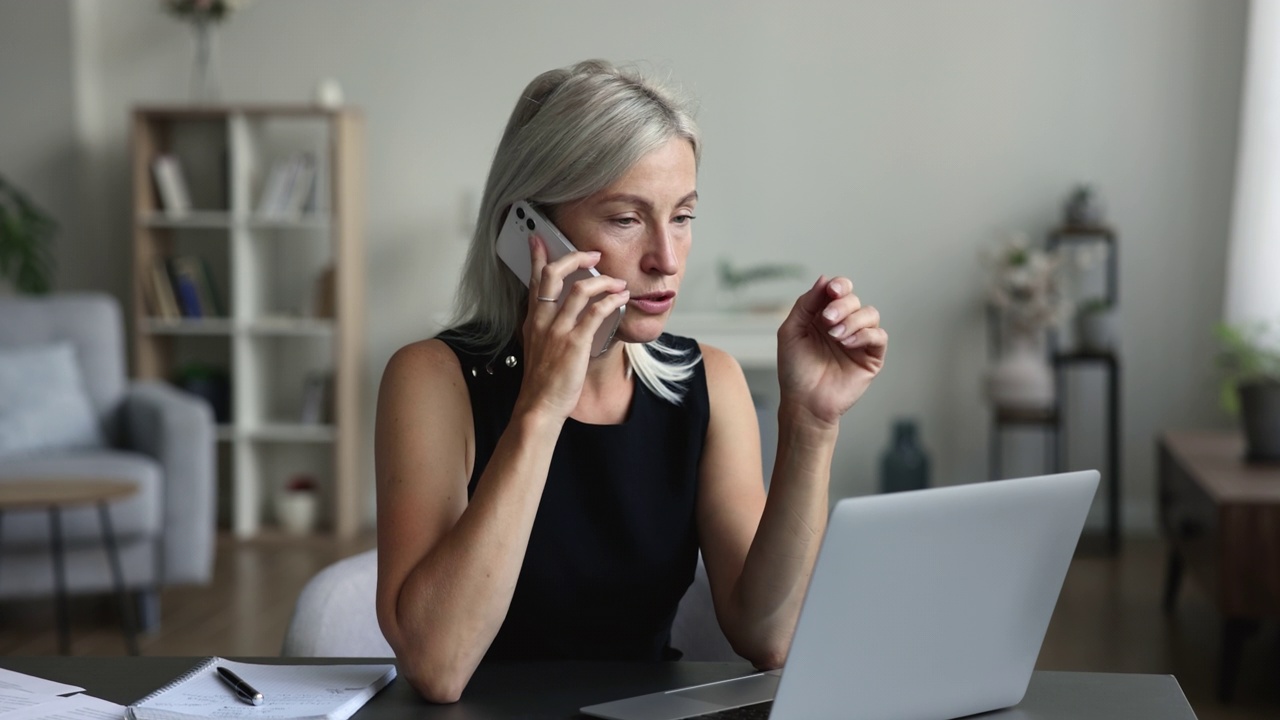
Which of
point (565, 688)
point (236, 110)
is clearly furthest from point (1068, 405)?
point (565, 688)

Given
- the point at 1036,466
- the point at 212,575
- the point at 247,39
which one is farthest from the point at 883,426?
the point at 247,39

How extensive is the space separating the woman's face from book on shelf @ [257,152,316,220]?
3725 mm

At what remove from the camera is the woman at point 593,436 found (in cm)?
112

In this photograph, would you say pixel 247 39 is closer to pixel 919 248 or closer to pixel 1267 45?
pixel 919 248

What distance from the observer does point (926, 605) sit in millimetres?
888

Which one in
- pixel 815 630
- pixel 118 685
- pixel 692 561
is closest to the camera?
pixel 815 630

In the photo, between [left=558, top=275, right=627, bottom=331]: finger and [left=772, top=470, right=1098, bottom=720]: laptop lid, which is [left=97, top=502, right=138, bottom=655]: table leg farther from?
[left=772, top=470, right=1098, bottom=720]: laptop lid

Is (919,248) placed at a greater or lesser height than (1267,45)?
lesser

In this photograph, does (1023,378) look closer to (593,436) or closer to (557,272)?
(593,436)

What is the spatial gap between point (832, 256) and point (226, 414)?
7.90 ft

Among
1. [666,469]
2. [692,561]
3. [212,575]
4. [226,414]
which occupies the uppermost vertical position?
[666,469]

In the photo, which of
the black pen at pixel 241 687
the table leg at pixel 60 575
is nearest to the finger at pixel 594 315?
the black pen at pixel 241 687

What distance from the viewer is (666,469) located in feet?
4.70

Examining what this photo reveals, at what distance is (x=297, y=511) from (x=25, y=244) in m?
1.37
